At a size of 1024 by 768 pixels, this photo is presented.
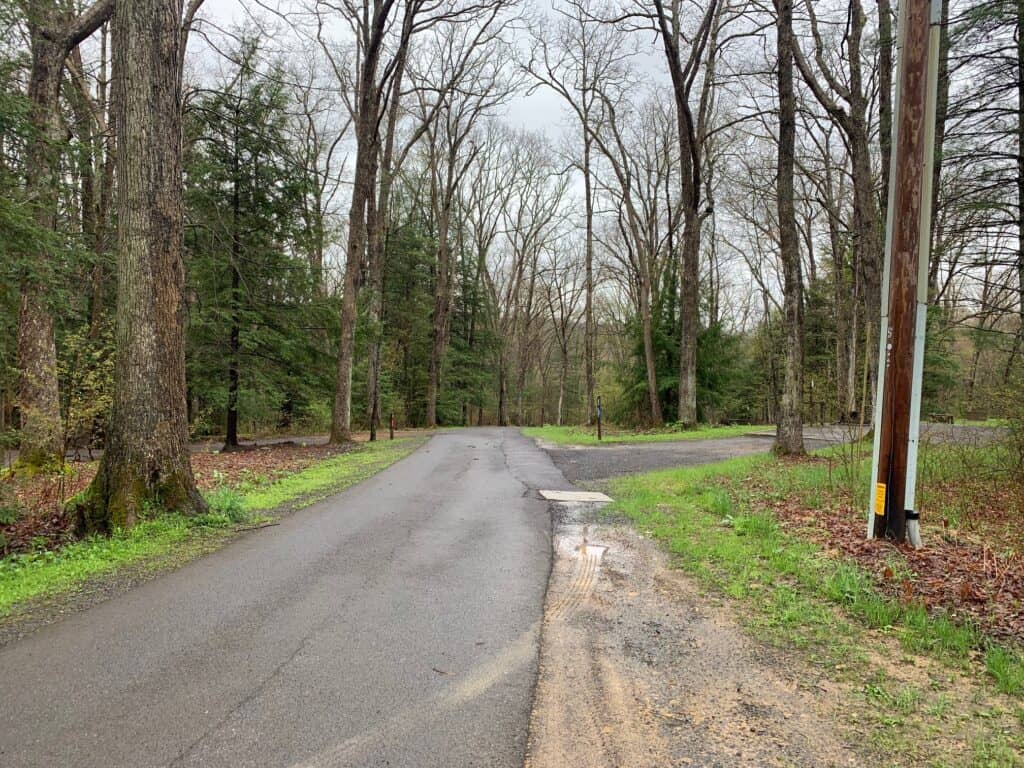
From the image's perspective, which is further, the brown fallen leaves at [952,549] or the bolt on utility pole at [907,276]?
the bolt on utility pole at [907,276]

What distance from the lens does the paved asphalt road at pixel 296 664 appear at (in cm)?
246

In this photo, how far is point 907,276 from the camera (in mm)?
5445

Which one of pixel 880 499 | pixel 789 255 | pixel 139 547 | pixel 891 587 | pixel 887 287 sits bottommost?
pixel 139 547

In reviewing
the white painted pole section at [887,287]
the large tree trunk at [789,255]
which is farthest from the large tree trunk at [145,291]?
the large tree trunk at [789,255]

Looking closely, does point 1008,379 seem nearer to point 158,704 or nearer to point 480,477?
point 480,477

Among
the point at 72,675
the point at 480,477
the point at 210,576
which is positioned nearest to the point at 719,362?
the point at 480,477

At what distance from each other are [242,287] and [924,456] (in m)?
16.1

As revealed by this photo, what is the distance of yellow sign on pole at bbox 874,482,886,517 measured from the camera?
18.1ft

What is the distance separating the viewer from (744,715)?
9.03 feet

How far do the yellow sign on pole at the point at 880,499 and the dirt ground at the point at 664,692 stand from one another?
2.31m

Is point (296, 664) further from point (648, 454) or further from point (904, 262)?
point (648, 454)

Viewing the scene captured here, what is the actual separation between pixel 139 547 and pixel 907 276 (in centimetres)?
769

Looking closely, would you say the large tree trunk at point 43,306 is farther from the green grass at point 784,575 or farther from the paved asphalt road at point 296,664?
the green grass at point 784,575

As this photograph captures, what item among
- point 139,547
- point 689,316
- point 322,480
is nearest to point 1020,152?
point 689,316
